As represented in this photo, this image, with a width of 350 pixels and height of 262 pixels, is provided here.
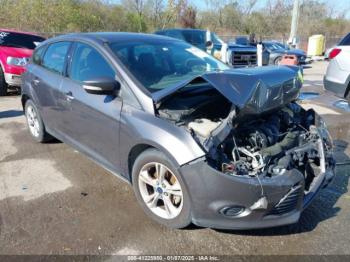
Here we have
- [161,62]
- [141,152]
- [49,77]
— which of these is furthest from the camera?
[49,77]

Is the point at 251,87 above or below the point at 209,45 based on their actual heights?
above

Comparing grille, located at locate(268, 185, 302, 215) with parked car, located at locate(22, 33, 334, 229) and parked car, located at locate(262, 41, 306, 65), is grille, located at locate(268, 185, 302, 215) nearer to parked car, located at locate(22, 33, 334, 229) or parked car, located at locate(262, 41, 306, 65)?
parked car, located at locate(22, 33, 334, 229)

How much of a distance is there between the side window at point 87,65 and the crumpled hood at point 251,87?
0.78m

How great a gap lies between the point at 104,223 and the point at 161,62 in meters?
1.81

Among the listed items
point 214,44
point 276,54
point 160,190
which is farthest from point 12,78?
point 276,54

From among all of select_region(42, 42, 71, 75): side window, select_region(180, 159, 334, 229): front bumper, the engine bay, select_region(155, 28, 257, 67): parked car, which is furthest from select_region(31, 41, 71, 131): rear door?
select_region(155, 28, 257, 67): parked car

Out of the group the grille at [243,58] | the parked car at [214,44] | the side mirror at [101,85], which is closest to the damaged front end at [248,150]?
the side mirror at [101,85]

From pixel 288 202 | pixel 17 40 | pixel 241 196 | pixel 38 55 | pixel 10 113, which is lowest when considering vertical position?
pixel 10 113

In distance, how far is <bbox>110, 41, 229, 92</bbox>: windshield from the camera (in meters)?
3.53

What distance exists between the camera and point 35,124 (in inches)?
212

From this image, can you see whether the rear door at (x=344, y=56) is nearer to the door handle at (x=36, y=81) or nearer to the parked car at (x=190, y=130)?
the parked car at (x=190, y=130)

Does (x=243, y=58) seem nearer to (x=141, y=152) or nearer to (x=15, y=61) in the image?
(x=15, y=61)

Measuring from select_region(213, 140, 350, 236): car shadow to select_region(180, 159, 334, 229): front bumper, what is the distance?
0.32 meters

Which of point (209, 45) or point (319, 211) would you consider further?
point (209, 45)
